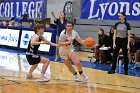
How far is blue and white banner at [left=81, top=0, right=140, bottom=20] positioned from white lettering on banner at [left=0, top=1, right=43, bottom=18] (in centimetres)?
469

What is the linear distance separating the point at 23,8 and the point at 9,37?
6.04m

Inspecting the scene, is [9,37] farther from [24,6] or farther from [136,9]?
[136,9]

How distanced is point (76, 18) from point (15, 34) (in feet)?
14.1

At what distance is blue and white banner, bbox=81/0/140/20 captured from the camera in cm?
1675

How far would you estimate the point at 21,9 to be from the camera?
24.4m

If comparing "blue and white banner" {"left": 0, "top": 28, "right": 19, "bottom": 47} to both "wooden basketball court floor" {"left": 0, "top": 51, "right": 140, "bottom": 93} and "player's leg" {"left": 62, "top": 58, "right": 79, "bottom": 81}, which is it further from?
"player's leg" {"left": 62, "top": 58, "right": 79, "bottom": 81}

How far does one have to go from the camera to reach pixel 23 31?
57.5ft

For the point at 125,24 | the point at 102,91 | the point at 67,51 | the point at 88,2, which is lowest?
the point at 102,91

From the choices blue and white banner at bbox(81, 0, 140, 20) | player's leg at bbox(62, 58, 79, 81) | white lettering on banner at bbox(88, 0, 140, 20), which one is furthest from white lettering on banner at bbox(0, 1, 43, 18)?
player's leg at bbox(62, 58, 79, 81)

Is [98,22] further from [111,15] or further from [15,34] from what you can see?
[15,34]

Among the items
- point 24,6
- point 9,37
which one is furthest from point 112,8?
point 24,6

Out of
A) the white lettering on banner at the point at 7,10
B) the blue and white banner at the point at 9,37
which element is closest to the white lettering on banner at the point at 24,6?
the white lettering on banner at the point at 7,10

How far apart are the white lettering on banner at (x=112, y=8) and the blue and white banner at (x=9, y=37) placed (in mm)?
4463

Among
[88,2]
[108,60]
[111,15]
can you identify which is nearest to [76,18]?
[88,2]
